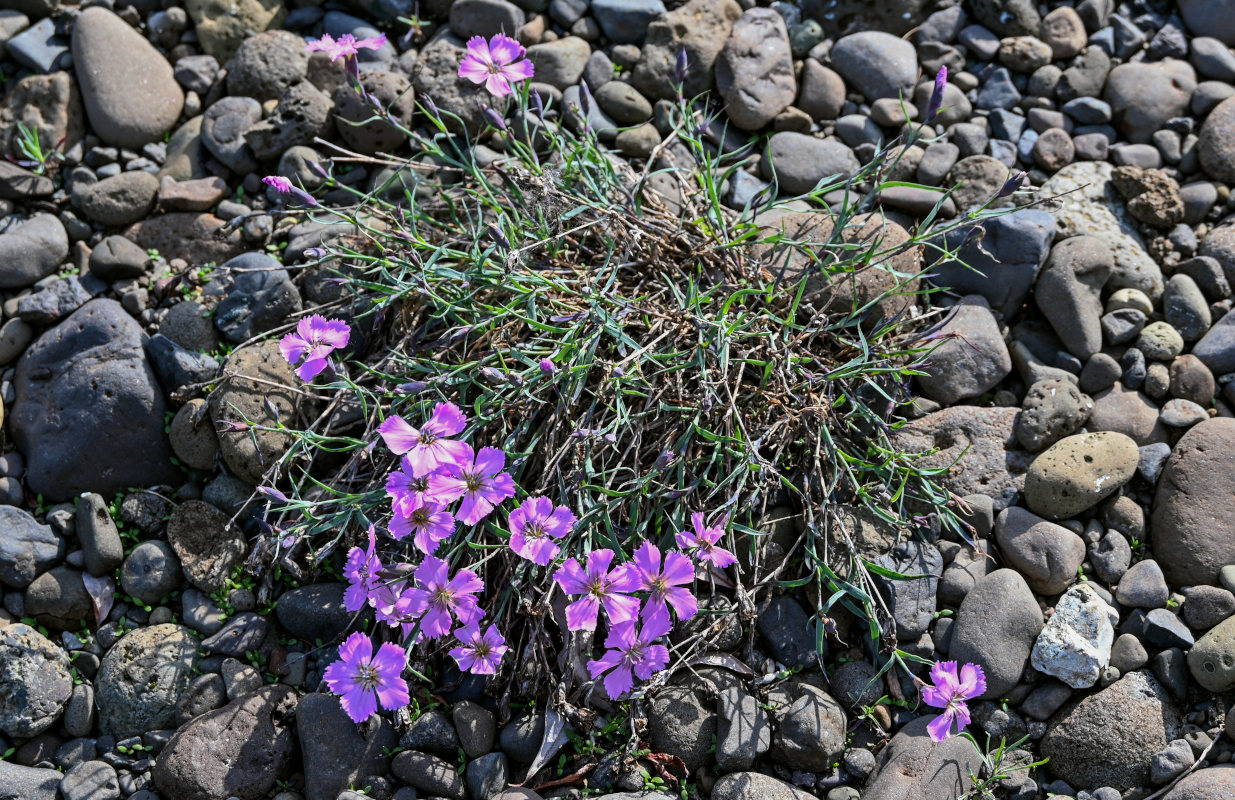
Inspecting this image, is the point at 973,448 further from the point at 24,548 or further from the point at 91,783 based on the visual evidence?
the point at 24,548

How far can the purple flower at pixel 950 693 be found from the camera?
8.55 feet

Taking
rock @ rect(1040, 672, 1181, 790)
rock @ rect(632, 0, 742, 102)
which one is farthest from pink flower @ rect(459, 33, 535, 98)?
rock @ rect(1040, 672, 1181, 790)

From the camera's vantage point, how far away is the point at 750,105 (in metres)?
3.83

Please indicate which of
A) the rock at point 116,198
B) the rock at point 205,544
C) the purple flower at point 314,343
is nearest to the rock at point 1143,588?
the purple flower at point 314,343

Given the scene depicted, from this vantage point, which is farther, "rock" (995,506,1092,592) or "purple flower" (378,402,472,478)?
"rock" (995,506,1092,592)

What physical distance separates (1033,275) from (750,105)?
1.29 metres

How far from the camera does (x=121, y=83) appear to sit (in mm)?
3859

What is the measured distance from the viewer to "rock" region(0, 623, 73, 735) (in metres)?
2.84

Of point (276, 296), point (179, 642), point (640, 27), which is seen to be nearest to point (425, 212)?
point (276, 296)

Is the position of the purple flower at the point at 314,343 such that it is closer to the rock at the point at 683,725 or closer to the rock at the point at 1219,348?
the rock at the point at 683,725

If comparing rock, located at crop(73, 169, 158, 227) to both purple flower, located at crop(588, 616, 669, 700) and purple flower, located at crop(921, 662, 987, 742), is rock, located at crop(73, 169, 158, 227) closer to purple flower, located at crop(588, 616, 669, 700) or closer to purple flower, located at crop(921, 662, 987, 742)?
purple flower, located at crop(588, 616, 669, 700)

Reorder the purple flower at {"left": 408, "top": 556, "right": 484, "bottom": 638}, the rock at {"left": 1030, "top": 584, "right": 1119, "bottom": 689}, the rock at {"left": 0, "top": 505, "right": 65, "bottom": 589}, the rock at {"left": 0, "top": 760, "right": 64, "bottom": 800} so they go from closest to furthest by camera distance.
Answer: the purple flower at {"left": 408, "top": 556, "right": 484, "bottom": 638}, the rock at {"left": 0, "top": 760, "right": 64, "bottom": 800}, the rock at {"left": 1030, "top": 584, "right": 1119, "bottom": 689}, the rock at {"left": 0, "top": 505, "right": 65, "bottom": 589}

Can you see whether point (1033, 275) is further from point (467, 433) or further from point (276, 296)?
point (276, 296)

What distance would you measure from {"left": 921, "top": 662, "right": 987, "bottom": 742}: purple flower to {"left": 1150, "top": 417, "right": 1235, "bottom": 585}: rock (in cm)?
81
